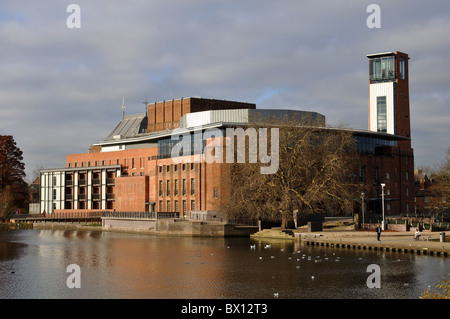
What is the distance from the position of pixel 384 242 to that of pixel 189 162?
145 ft

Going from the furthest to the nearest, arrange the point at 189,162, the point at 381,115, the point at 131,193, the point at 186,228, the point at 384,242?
the point at 381,115, the point at 131,193, the point at 189,162, the point at 186,228, the point at 384,242

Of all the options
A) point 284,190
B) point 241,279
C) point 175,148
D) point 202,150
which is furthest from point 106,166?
point 241,279

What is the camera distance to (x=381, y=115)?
139000 millimetres

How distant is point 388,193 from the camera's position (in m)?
106

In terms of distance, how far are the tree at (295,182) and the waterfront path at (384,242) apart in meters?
4.17

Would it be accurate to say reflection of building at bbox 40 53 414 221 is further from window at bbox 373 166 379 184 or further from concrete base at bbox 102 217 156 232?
concrete base at bbox 102 217 156 232

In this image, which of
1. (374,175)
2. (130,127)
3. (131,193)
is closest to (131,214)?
(131,193)

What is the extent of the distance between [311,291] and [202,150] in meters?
58.6

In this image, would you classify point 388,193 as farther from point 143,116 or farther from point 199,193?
point 143,116

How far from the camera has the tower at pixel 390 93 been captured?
449ft

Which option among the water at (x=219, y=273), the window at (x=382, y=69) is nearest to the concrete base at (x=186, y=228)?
the water at (x=219, y=273)

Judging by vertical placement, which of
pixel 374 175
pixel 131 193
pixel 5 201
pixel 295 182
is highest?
pixel 374 175

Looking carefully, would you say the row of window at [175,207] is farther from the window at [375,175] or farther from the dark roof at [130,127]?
the window at [375,175]

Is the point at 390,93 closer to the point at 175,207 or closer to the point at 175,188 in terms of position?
the point at 175,188
